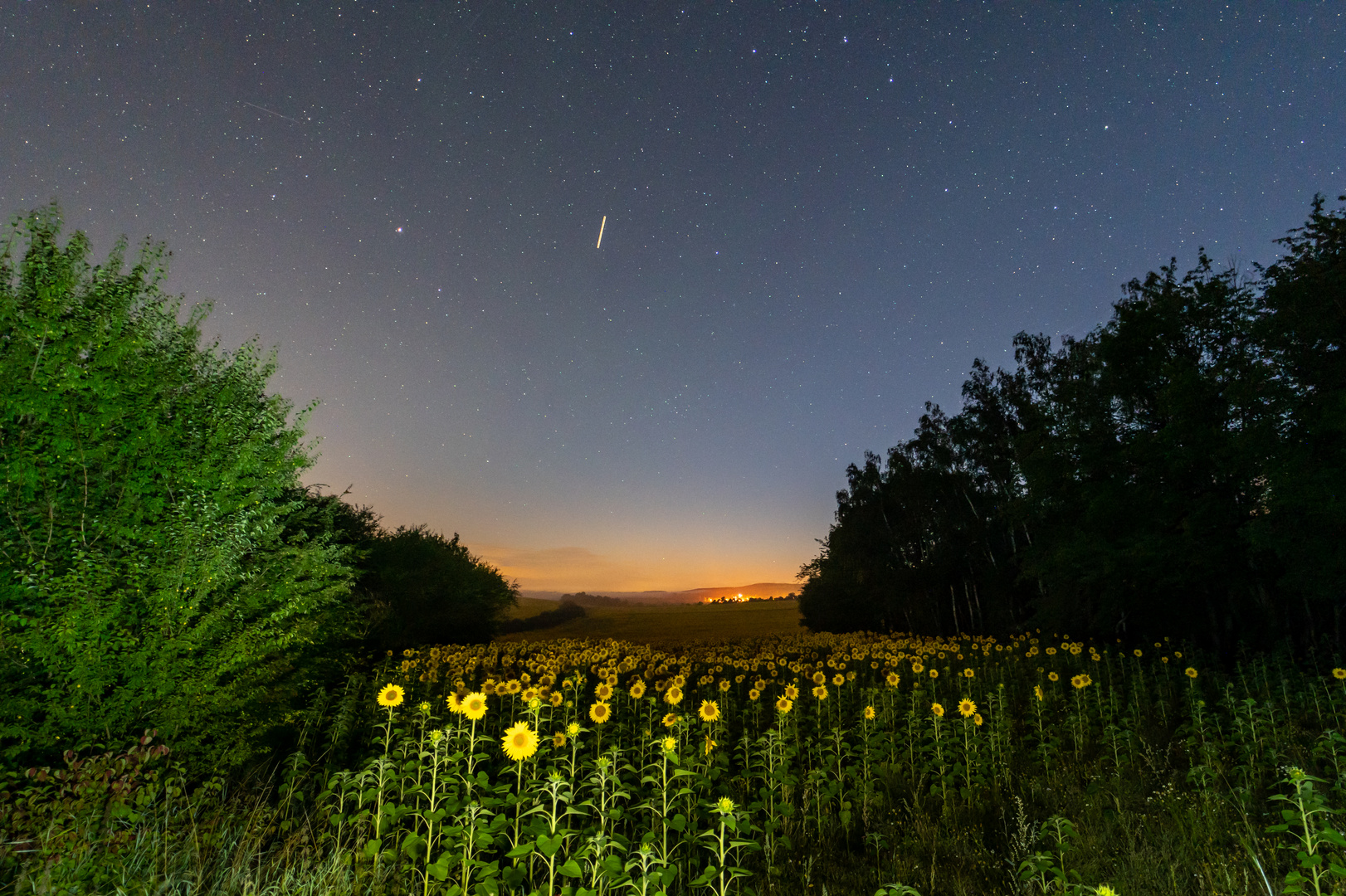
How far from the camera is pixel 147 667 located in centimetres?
672

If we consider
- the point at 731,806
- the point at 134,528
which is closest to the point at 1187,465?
the point at 731,806

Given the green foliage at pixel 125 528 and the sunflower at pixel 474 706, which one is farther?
the green foliage at pixel 125 528

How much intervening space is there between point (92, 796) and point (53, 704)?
9.43ft

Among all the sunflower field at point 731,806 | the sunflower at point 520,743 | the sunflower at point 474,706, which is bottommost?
the sunflower field at point 731,806

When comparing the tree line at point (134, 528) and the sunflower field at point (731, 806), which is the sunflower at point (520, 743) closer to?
the sunflower field at point (731, 806)

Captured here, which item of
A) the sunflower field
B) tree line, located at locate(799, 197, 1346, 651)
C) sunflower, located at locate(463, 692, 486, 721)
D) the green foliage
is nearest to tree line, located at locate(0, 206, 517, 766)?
the green foliage

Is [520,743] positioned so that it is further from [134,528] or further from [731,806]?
[134,528]

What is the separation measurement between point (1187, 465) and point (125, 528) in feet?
74.6

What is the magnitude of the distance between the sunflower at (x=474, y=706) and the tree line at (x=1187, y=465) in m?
15.8

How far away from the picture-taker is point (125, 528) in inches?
271

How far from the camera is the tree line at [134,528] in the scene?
6.30 metres

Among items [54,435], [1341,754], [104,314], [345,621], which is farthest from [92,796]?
[1341,754]

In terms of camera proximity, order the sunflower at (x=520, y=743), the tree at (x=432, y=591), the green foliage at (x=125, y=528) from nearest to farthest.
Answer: the sunflower at (x=520, y=743) → the green foliage at (x=125, y=528) → the tree at (x=432, y=591)

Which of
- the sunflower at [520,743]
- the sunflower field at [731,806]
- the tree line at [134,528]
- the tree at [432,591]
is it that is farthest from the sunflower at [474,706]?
the tree at [432,591]
